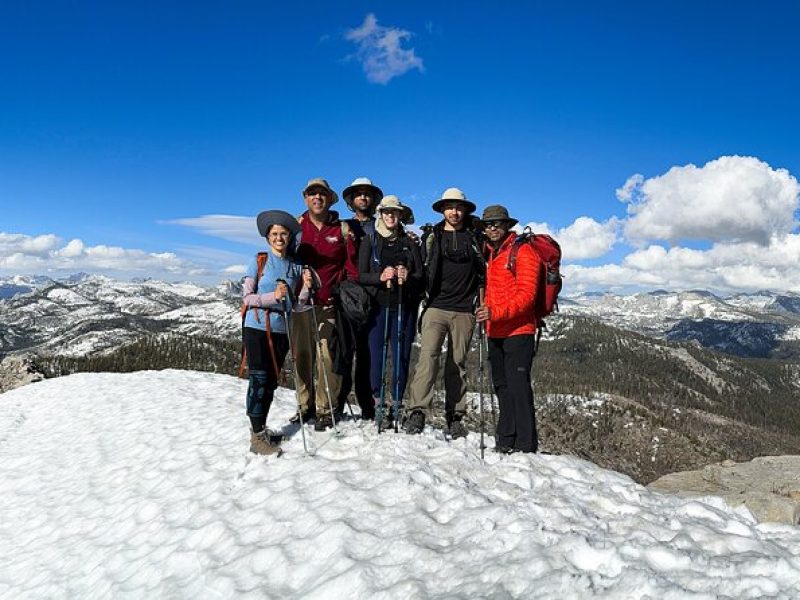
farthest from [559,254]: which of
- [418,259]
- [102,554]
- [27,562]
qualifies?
[27,562]

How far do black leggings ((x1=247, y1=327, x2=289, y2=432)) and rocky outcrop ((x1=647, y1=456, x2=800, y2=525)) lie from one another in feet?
27.2

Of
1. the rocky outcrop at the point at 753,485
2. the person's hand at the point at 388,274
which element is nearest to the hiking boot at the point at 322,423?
the person's hand at the point at 388,274

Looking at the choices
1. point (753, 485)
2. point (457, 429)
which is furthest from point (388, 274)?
point (753, 485)

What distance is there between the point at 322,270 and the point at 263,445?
3.92m

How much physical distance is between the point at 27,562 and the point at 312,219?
27.3ft

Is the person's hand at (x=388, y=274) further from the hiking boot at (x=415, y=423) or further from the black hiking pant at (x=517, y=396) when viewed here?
the hiking boot at (x=415, y=423)

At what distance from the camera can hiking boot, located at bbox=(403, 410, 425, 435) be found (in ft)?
34.0

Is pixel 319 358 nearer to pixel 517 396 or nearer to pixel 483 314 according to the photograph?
pixel 483 314

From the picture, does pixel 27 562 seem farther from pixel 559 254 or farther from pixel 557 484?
pixel 559 254

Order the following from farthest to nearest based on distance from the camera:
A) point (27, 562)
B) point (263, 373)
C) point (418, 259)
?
point (418, 259)
point (263, 373)
point (27, 562)

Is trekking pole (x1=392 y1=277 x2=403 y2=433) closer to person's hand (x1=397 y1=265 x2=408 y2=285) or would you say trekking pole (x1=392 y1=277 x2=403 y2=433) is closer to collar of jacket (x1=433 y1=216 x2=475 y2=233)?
person's hand (x1=397 y1=265 x2=408 y2=285)

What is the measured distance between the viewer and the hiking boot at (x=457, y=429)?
1072cm

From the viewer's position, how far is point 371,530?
670 centimetres

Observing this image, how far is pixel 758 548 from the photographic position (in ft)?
19.9
